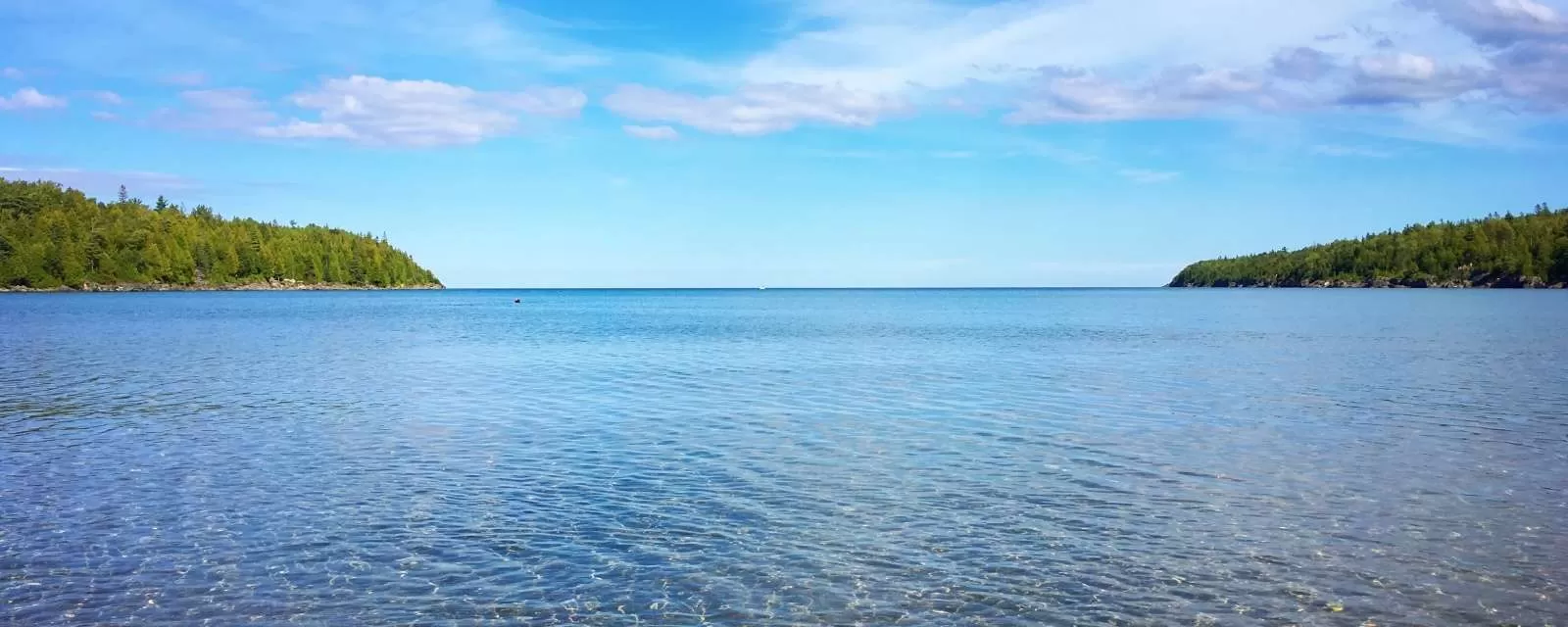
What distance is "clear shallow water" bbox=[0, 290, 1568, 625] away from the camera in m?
13.3

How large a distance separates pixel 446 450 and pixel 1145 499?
15.6 metres

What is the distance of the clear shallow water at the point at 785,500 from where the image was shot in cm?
1329

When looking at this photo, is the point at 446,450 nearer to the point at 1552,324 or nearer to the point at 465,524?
the point at 465,524

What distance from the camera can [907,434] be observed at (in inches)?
1058

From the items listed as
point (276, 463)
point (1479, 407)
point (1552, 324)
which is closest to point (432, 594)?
point (276, 463)

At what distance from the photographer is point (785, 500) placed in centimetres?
1892

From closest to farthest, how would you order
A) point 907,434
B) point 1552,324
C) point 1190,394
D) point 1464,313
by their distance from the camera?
point 907,434
point 1190,394
point 1552,324
point 1464,313

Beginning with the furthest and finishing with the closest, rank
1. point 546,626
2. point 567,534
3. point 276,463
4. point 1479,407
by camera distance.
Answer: point 1479,407
point 276,463
point 567,534
point 546,626

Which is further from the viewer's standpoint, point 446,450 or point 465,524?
point 446,450

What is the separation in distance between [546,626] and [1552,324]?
312 ft

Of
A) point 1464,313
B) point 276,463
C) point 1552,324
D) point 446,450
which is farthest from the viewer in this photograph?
point 1464,313

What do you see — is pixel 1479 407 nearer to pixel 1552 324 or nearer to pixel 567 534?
pixel 567 534

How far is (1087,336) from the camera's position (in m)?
76.7

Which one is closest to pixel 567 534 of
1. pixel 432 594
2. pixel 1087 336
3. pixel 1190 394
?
pixel 432 594
